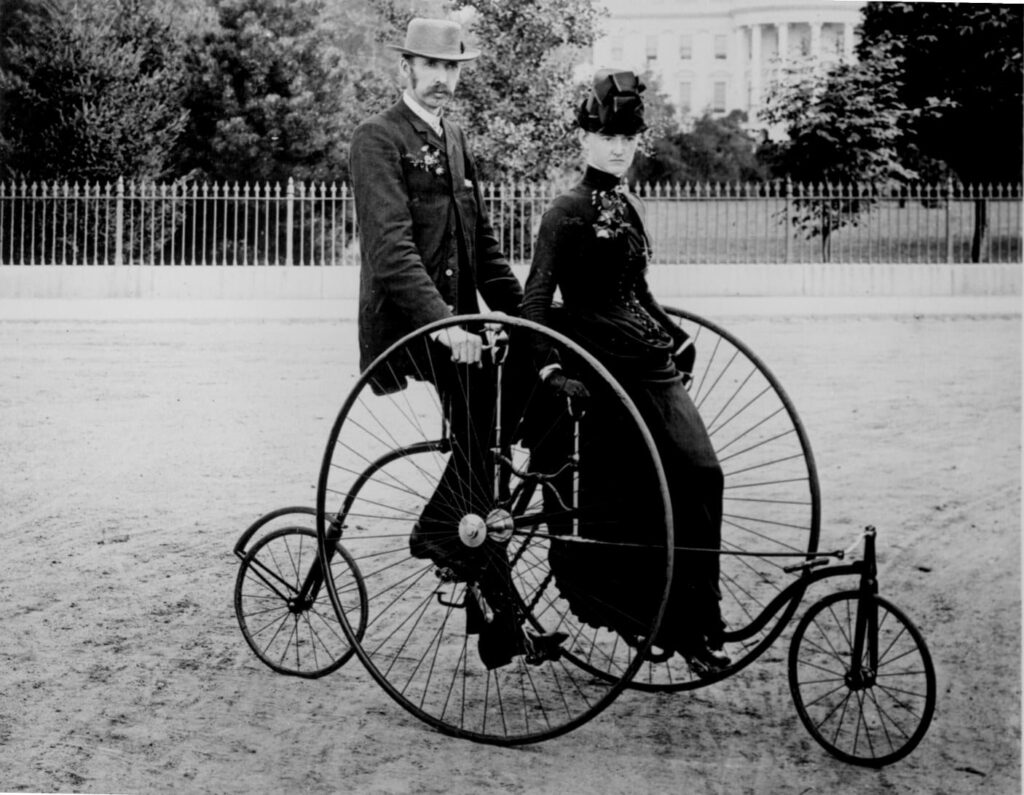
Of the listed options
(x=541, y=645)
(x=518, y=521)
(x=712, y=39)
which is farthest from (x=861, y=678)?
(x=712, y=39)

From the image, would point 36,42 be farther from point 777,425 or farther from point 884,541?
point 777,425

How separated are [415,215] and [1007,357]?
3.49 meters

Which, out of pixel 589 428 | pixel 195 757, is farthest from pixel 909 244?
pixel 195 757

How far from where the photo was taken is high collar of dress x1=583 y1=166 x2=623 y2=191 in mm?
3854

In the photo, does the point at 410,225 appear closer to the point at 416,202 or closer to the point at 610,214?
the point at 416,202

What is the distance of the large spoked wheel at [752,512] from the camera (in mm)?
3797

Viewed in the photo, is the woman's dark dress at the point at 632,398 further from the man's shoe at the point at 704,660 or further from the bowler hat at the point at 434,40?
the bowler hat at the point at 434,40

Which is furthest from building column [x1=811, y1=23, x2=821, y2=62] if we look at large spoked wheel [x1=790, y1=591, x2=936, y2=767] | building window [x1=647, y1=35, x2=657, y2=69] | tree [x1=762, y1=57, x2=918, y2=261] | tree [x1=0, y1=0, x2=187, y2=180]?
large spoked wheel [x1=790, y1=591, x2=936, y2=767]

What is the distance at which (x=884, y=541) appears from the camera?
5.48 metres

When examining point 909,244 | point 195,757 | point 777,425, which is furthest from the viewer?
point 909,244

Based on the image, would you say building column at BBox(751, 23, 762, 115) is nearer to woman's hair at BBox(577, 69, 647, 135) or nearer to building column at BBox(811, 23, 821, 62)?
building column at BBox(811, 23, 821, 62)

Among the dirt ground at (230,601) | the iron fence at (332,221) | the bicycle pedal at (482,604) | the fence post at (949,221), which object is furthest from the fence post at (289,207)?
the fence post at (949,221)

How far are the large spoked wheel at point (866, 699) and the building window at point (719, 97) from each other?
2.47 meters

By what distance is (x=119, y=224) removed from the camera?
471 centimetres
